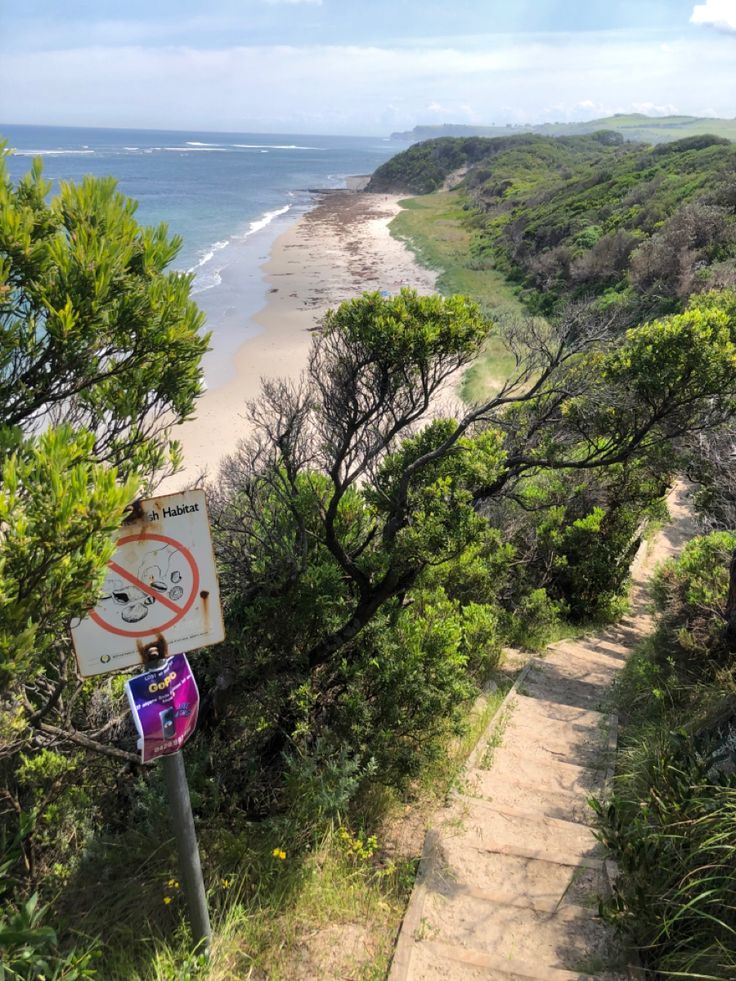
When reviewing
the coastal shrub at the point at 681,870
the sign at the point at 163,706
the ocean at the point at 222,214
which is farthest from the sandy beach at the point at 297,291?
the coastal shrub at the point at 681,870

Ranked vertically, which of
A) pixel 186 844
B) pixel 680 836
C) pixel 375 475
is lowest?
pixel 680 836

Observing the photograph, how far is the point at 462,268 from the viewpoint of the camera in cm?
4159

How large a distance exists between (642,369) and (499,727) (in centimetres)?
370

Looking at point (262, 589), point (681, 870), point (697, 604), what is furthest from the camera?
point (697, 604)

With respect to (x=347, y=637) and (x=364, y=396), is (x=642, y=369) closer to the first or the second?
(x=364, y=396)

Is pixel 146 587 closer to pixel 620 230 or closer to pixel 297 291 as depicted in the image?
pixel 297 291

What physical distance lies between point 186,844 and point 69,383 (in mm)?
2170

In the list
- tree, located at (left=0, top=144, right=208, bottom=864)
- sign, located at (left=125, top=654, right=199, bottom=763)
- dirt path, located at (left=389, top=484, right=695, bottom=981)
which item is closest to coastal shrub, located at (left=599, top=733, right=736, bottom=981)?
dirt path, located at (left=389, top=484, right=695, bottom=981)

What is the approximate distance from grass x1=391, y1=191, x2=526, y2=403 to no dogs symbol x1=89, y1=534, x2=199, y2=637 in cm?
881

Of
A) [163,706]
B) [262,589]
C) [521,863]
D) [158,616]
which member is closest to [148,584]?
[158,616]

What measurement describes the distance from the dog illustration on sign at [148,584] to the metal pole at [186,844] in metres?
0.64

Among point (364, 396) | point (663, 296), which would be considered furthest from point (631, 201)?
point (364, 396)

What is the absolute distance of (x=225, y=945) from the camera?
3600 millimetres

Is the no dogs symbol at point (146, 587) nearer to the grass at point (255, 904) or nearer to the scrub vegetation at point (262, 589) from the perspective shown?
the scrub vegetation at point (262, 589)
